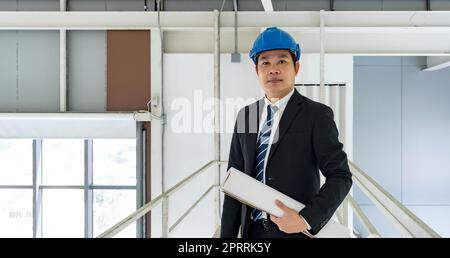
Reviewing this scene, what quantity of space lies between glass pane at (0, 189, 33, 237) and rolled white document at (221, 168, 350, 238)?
4.71 metres

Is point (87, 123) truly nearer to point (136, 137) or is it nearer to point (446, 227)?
point (136, 137)

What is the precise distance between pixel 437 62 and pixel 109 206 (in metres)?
4.45

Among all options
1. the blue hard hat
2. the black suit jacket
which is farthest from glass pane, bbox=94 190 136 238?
the blue hard hat

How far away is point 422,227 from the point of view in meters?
0.88

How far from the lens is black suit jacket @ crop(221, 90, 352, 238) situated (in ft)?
3.19

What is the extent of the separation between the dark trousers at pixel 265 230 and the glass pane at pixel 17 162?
452 centimetres

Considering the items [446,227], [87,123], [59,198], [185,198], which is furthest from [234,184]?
[446,227]

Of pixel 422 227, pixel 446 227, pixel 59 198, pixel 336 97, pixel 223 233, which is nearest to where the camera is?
pixel 422 227

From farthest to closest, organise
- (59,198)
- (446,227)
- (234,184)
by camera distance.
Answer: (446,227) → (59,198) → (234,184)

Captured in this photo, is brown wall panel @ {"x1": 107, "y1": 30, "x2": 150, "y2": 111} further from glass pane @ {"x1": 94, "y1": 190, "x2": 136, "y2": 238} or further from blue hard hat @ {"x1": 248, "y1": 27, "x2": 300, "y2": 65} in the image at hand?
blue hard hat @ {"x1": 248, "y1": 27, "x2": 300, "y2": 65}

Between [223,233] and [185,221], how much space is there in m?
2.94

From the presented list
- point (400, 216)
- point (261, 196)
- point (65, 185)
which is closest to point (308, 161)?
point (261, 196)

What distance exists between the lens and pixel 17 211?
489 centimetres

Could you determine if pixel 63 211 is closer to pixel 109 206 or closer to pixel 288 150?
pixel 109 206
